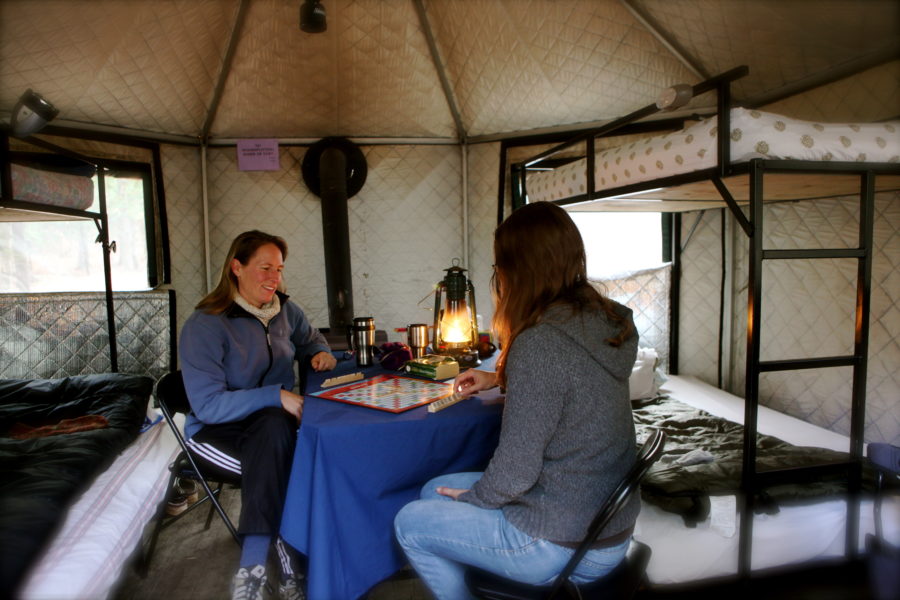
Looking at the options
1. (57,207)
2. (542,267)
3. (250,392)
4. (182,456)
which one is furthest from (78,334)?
(542,267)

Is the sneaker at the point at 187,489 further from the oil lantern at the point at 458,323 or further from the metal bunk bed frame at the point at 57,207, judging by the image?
the oil lantern at the point at 458,323

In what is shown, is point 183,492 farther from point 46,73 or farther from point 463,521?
point 46,73

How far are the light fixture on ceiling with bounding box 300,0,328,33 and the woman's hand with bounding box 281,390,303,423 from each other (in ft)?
6.11

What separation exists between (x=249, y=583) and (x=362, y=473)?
1.95ft

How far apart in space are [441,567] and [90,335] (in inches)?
115

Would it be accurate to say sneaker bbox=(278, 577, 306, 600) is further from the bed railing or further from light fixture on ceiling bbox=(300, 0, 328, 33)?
light fixture on ceiling bbox=(300, 0, 328, 33)

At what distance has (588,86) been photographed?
3533 millimetres

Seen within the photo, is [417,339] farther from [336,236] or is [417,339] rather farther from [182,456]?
[336,236]

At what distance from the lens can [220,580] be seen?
7.18 feet

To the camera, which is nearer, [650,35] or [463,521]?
[463,521]

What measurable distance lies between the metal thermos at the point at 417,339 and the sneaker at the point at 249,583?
1.08 m

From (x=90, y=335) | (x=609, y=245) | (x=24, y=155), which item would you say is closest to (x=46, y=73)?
(x=24, y=155)

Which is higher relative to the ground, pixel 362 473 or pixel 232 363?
pixel 232 363

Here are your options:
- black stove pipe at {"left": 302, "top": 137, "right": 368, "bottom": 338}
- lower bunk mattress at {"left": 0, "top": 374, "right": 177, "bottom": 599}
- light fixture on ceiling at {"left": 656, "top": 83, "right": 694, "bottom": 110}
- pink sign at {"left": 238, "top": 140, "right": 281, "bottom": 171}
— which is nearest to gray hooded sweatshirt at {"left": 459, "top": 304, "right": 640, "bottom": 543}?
light fixture on ceiling at {"left": 656, "top": 83, "right": 694, "bottom": 110}
